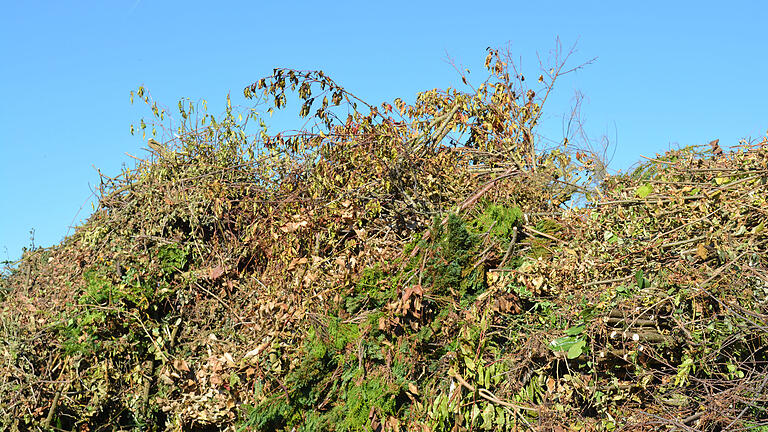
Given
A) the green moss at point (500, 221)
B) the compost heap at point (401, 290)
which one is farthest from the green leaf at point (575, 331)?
the green moss at point (500, 221)

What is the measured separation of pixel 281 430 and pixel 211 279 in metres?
2.04

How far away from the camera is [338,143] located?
727cm

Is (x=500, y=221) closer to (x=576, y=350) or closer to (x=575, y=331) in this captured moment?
(x=575, y=331)

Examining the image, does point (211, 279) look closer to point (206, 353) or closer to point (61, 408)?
point (206, 353)

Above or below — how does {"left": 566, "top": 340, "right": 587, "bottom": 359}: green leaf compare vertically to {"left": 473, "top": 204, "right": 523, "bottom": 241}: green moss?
below

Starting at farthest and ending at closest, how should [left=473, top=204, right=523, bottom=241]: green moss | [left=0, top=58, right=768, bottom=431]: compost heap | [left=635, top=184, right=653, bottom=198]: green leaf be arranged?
[left=473, top=204, right=523, bottom=241]: green moss, [left=635, top=184, right=653, bottom=198]: green leaf, [left=0, top=58, right=768, bottom=431]: compost heap

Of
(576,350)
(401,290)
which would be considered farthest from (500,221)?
(576,350)

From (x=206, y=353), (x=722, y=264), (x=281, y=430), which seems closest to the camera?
(x=722, y=264)

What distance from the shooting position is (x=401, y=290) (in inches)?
222

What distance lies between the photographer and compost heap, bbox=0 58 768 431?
4.82 m

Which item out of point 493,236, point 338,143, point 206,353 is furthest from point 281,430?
point 338,143

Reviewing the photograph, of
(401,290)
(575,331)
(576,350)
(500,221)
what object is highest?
(500,221)

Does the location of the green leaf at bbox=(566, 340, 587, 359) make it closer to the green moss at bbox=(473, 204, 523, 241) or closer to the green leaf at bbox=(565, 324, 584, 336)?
the green leaf at bbox=(565, 324, 584, 336)

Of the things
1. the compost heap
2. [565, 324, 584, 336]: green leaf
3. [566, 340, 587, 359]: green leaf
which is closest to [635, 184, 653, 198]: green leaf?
the compost heap
